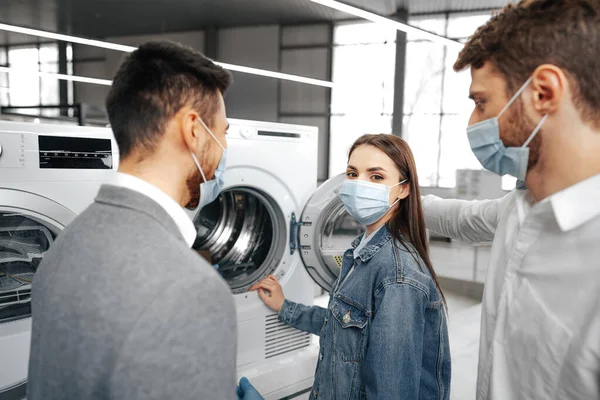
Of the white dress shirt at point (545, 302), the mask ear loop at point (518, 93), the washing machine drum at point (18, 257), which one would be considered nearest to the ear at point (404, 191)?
the white dress shirt at point (545, 302)

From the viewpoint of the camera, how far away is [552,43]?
0.84 meters

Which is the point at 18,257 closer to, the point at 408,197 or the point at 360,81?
the point at 408,197

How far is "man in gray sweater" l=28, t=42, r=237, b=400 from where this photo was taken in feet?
2.14

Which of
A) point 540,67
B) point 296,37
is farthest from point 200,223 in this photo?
point 296,37

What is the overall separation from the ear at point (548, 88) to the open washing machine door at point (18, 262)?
5.45 feet

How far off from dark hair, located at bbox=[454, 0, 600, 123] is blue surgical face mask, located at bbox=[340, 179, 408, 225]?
2.25ft

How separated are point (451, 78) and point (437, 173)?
7.02ft

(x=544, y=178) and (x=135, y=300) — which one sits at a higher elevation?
(x=544, y=178)

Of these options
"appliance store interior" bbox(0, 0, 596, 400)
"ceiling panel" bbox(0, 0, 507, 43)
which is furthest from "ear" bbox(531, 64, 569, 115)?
"ceiling panel" bbox(0, 0, 507, 43)

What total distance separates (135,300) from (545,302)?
A: 2.78ft

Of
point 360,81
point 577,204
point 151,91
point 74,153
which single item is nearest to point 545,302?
point 577,204

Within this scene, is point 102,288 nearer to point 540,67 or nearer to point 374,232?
point 540,67

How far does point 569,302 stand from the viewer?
875mm

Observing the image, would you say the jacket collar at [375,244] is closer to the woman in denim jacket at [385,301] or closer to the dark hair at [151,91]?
the woman in denim jacket at [385,301]
